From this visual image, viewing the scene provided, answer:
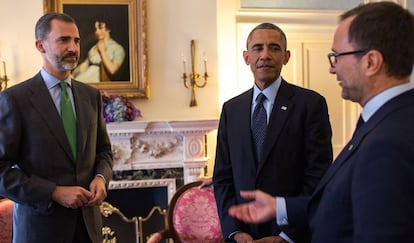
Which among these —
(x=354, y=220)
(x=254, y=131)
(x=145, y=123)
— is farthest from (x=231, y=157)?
(x=145, y=123)

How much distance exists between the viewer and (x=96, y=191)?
168cm

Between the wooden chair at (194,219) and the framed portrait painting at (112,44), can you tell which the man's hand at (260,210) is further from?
the framed portrait painting at (112,44)

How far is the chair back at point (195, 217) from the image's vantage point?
95.3 inches

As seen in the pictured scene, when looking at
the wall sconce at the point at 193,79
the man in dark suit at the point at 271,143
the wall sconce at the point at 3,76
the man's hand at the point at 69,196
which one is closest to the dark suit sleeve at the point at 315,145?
the man in dark suit at the point at 271,143

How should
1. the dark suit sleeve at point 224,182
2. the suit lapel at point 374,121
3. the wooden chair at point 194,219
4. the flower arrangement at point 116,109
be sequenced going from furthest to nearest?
the flower arrangement at point 116,109 → the wooden chair at point 194,219 → the dark suit sleeve at point 224,182 → the suit lapel at point 374,121

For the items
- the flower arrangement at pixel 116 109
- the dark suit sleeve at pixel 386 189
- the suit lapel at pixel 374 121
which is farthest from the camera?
the flower arrangement at pixel 116 109

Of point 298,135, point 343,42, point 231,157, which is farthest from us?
point 231,157

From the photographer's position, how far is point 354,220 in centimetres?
94

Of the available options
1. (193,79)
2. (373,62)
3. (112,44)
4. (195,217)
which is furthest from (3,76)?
(373,62)

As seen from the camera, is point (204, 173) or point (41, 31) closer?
point (41, 31)

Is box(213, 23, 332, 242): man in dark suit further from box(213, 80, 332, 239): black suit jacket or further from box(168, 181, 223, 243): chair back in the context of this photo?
box(168, 181, 223, 243): chair back

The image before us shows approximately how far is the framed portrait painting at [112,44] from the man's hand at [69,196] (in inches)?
73.7

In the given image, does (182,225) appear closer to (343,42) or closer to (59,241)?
(59,241)

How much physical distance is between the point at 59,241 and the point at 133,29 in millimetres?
2190
